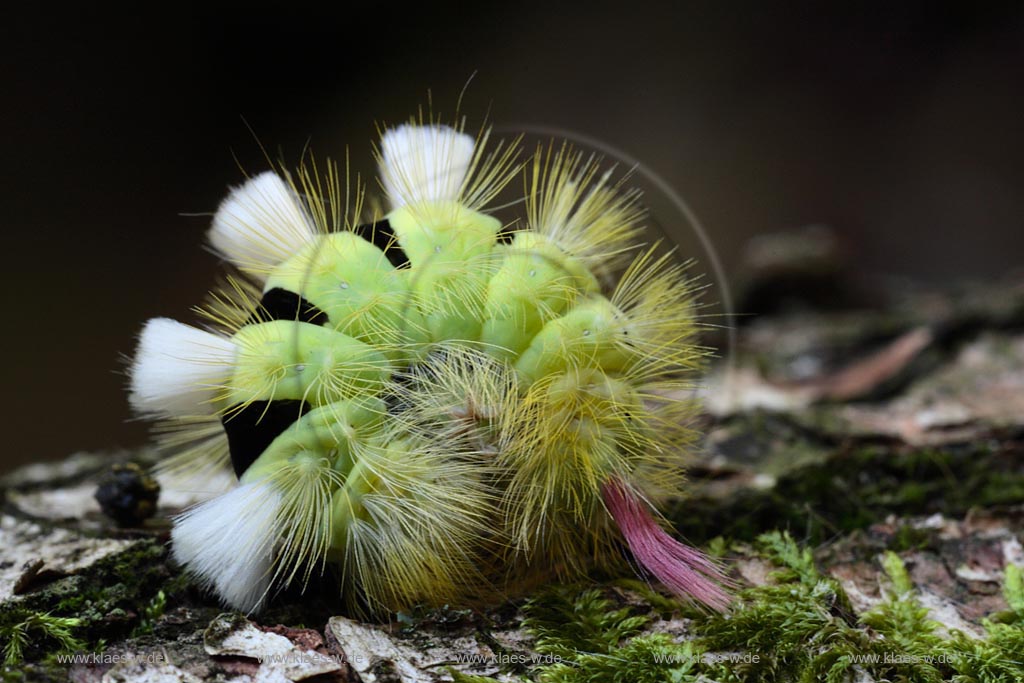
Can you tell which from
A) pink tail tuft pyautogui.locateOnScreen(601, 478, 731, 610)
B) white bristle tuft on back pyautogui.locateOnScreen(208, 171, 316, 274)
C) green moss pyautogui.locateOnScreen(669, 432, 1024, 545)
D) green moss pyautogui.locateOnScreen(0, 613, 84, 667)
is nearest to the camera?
green moss pyautogui.locateOnScreen(0, 613, 84, 667)

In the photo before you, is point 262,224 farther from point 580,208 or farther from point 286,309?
point 580,208

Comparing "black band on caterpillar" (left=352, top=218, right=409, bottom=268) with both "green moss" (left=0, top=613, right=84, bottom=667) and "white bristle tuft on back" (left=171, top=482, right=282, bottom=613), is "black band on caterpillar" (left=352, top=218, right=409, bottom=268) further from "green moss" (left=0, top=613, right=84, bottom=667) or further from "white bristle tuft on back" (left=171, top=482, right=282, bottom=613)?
"green moss" (left=0, top=613, right=84, bottom=667)

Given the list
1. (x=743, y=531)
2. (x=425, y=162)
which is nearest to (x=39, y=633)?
(x=425, y=162)

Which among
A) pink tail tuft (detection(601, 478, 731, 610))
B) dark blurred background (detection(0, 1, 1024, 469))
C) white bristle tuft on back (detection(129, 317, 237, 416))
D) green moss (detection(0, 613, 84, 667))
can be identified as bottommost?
green moss (detection(0, 613, 84, 667))

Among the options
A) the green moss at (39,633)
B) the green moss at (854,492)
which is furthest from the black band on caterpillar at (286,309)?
the green moss at (854,492)

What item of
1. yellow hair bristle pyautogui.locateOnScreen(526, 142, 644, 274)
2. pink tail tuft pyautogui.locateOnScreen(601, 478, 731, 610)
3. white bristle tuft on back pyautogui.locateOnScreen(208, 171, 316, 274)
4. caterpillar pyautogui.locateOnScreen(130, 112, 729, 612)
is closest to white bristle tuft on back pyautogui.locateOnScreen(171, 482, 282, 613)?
caterpillar pyautogui.locateOnScreen(130, 112, 729, 612)
